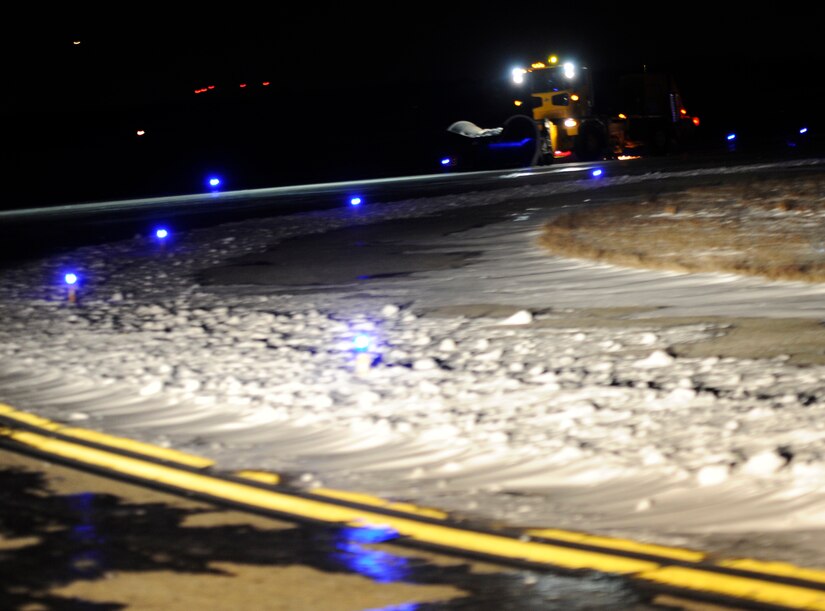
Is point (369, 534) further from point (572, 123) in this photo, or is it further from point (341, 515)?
point (572, 123)

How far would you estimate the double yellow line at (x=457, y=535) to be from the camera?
4.48 m

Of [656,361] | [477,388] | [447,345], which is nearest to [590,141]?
[447,345]

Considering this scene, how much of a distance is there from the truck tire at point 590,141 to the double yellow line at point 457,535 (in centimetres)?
3586

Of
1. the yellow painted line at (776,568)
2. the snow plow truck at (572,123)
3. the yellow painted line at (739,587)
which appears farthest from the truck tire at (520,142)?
the yellow painted line at (739,587)

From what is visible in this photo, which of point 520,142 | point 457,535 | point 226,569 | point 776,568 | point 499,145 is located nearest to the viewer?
point 776,568

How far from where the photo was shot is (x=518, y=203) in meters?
24.0

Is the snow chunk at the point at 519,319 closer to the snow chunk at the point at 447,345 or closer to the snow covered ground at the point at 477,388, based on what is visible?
the snow covered ground at the point at 477,388

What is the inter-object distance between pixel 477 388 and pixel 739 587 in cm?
367

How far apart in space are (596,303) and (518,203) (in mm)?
13197

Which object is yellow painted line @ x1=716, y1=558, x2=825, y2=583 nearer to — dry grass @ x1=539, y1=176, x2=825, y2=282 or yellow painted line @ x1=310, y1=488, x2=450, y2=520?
yellow painted line @ x1=310, y1=488, x2=450, y2=520

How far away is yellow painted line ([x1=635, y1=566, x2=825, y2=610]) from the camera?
4.29 m

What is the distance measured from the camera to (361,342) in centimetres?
989

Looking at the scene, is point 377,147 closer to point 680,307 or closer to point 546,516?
point 680,307

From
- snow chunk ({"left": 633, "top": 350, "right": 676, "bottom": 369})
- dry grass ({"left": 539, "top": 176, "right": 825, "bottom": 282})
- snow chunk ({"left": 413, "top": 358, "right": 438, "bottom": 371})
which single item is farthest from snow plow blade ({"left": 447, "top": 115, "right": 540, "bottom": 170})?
snow chunk ({"left": 633, "top": 350, "right": 676, "bottom": 369})
